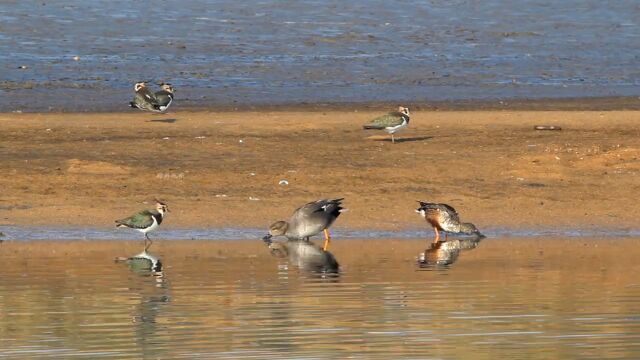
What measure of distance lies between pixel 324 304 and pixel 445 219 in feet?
14.2

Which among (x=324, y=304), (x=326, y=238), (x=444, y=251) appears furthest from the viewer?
(x=326, y=238)

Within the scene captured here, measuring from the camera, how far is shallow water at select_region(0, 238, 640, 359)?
10.7 meters

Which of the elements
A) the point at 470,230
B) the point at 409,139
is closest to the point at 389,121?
the point at 409,139

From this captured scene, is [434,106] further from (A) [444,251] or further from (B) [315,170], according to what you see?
(A) [444,251]

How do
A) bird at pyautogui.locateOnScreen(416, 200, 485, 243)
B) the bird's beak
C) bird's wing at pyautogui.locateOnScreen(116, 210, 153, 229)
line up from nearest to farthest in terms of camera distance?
bird's wing at pyautogui.locateOnScreen(116, 210, 153, 229) → bird at pyautogui.locateOnScreen(416, 200, 485, 243) → the bird's beak

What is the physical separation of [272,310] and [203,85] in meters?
17.6

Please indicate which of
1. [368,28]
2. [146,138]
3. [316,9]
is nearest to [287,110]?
[146,138]

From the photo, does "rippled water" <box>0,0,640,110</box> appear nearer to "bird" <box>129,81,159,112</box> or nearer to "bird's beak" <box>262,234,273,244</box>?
"bird" <box>129,81,159,112</box>

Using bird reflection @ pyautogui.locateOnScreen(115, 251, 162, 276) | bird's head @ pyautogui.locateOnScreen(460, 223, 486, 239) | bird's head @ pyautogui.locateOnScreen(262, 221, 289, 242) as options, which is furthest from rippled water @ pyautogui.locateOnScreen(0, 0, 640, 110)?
bird reflection @ pyautogui.locateOnScreen(115, 251, 162, 276)

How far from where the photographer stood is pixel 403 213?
17906 mm

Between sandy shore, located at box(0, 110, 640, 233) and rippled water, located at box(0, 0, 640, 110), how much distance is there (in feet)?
15.5

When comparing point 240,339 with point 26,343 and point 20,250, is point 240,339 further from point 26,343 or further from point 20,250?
point 20,250

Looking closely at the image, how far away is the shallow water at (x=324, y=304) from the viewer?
422 inches

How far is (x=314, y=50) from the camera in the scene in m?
34.4
